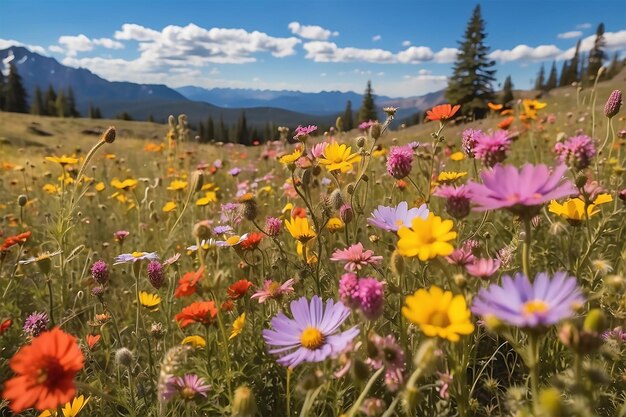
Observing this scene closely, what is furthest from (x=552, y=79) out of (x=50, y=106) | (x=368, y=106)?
(x=50, y=106)

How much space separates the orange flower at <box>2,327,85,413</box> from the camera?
0.75 meters

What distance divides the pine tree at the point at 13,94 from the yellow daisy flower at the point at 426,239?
55449 millimetres

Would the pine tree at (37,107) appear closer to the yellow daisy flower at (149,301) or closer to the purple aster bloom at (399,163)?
the yellow daisy flower at (149,301)

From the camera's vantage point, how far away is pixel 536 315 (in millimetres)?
614

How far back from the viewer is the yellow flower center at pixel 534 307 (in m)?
0.64

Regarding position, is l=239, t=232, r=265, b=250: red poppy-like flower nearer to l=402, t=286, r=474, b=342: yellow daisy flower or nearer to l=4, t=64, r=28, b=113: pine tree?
l=402, t=286, r=474, b=342: yellow daisy flower

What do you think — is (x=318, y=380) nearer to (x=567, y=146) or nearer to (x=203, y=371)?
(x=203, y=371)

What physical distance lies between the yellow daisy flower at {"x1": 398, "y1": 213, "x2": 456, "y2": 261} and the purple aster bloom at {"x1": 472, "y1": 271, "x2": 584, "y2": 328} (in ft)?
0.48

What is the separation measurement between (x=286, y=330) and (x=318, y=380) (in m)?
0.22

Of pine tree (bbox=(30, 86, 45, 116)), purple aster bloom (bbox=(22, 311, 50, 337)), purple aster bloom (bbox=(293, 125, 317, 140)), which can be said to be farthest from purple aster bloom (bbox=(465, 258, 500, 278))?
pine tree (bbox=(30, 86, 45, 116))

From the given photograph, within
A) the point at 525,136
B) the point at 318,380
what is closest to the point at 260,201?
the point at 318,380

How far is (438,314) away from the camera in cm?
76

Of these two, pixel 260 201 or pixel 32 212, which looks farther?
pixel 32 212

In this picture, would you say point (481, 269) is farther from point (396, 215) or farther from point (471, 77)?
point (471, 77)
